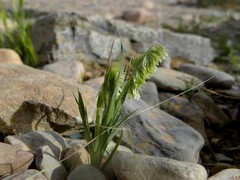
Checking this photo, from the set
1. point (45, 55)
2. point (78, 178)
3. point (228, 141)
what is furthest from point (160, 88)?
point (78, 178)

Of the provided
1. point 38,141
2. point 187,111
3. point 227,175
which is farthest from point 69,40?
point 227,175

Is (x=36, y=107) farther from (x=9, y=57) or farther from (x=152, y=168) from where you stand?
(x=9, y=57)

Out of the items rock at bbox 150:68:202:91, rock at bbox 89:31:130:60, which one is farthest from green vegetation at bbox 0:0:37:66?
rock at bbox 150:68:202:91

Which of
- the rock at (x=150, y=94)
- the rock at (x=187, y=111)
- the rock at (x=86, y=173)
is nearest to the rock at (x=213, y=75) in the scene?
the rock at (x=187, y=111)

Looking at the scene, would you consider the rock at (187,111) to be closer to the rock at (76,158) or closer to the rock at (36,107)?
the rock at (36,107)

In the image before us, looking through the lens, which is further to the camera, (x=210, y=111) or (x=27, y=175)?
(x=210, y=111)
